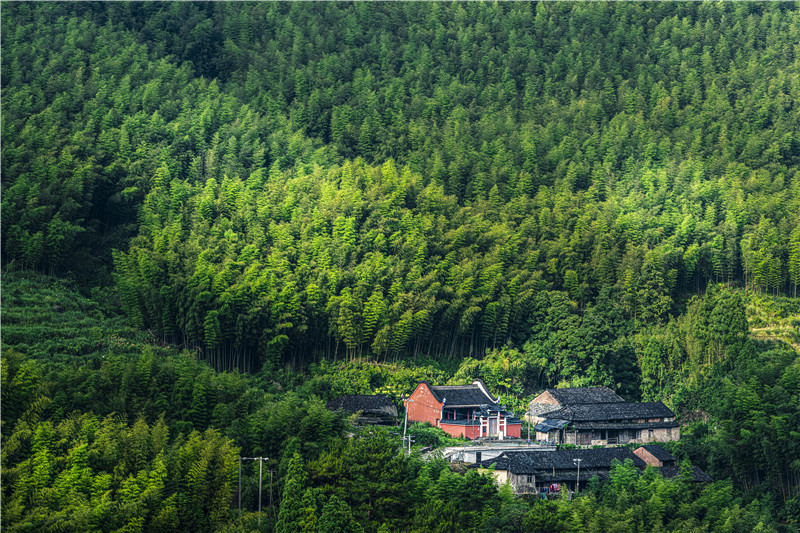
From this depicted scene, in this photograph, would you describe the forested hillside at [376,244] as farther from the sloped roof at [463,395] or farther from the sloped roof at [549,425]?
the sloped roof at [549,425]

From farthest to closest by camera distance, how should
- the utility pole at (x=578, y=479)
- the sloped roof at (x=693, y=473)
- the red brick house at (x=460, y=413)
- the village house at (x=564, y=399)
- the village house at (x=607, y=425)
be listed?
the village house at (x=564, y=399) → the red brick house at (x=460, y=413) → the village house at (x=607, y=425) → the sloped roof at (x=693, y=473) → the utility pole at (x=578, y=479)

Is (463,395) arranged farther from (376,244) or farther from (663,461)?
(376,244)

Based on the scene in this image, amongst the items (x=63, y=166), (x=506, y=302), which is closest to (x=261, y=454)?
(x=506, y=302)

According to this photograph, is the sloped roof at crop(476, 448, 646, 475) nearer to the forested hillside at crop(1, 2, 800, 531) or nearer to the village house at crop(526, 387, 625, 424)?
the forested hillside at crop(1, 2, 800, 531)

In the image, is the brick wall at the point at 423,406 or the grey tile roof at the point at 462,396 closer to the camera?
the brick wall at the point at 423,406

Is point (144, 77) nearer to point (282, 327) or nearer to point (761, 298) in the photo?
point (282, 327)

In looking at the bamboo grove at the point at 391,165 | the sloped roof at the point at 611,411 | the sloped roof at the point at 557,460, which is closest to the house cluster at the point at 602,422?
the sloped roof at the point at 611,411
